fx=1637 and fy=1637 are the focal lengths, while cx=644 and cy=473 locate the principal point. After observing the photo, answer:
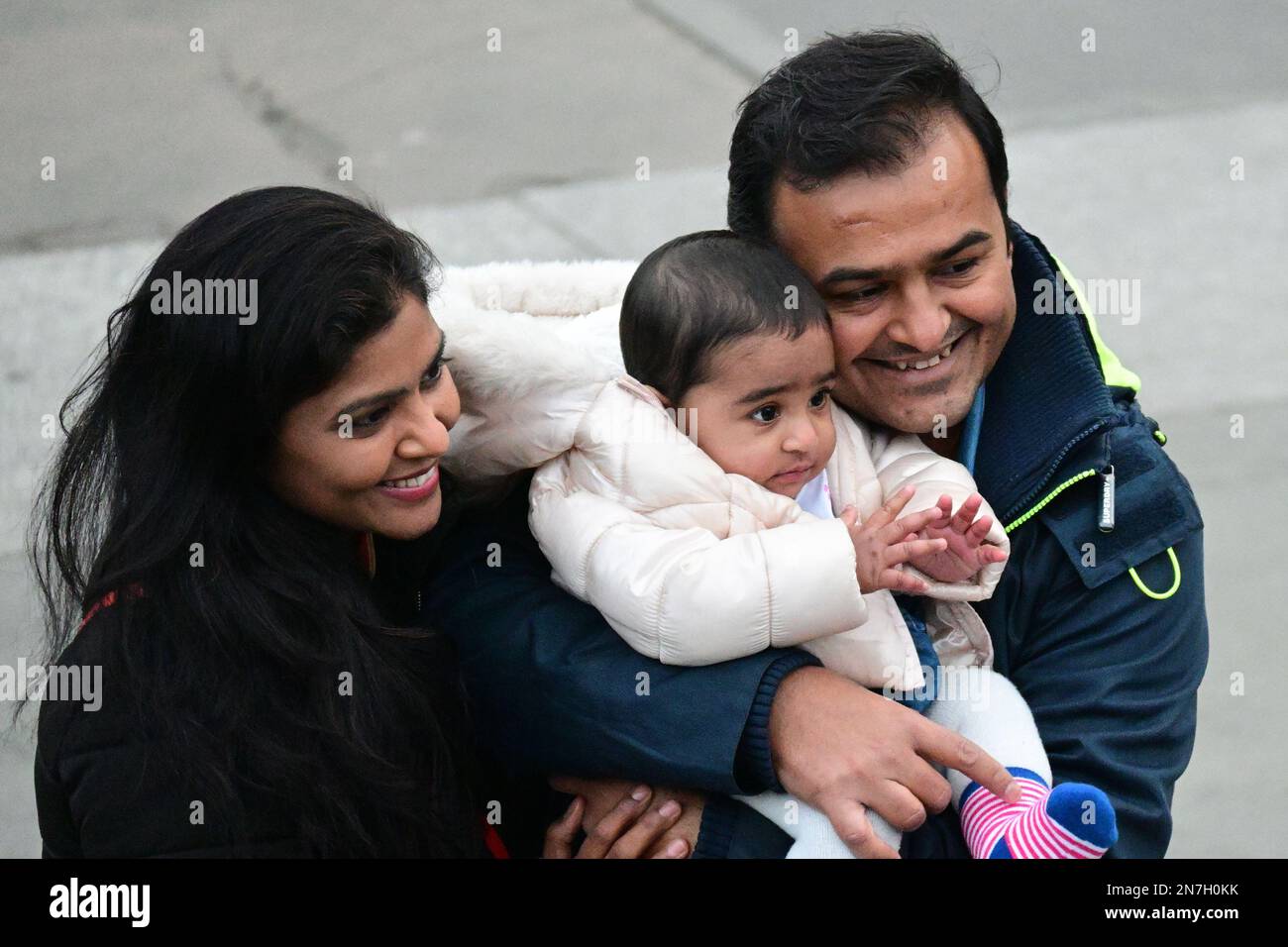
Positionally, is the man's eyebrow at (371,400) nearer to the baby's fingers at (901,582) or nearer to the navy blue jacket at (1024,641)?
the navy blue jacket at (1024,641)

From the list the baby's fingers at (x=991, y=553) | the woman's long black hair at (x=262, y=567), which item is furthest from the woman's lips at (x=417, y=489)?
the baby's fingers at (x=991, y=553)

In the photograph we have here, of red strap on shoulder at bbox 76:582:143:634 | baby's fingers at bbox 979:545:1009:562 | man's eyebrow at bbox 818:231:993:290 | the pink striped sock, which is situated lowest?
the pink striped sock

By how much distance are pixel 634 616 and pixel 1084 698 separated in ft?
2.37

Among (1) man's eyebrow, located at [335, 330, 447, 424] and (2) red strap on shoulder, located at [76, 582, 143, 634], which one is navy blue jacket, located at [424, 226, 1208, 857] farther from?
(2) red strap on shoulder, located at [76, 582, 143, 634]

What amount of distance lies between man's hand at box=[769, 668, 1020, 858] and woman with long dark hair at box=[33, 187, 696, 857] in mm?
246

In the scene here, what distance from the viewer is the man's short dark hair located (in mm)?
2633

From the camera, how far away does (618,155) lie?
22.3 feet

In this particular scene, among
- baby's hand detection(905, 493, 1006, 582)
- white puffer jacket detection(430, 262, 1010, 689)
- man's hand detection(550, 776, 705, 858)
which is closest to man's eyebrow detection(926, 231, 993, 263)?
white puffer jacket detection(430, 262, 1010, 689)

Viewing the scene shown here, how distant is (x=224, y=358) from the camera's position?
2234 mm

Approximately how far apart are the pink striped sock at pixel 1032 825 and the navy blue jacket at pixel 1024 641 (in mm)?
97

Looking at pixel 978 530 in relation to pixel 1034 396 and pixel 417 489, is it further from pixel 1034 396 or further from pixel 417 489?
pixel 417 489

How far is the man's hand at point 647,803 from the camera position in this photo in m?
2.40
